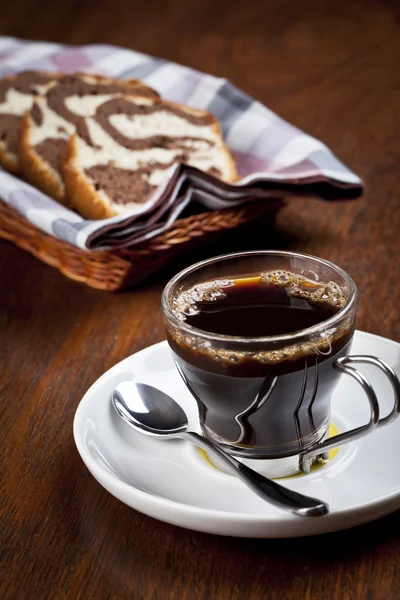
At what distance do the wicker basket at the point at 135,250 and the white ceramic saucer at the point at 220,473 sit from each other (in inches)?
14.1

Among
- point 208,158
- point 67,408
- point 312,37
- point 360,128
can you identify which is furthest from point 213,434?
point 312,37

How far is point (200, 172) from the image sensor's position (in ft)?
4.32

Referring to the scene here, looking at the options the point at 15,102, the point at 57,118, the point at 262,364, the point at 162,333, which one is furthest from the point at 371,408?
the point at 15,102

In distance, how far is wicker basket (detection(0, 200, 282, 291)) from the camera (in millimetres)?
1266

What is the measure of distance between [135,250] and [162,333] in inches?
7.0

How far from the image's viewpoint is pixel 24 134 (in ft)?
5.52

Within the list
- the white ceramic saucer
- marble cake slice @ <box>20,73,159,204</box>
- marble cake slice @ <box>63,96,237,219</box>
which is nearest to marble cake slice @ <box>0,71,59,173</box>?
marble cake slice @ <box>20,73,159,204</box>

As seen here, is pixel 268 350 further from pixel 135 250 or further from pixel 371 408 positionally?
pixel 135 250

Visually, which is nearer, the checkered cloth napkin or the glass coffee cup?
the glass coffee cup

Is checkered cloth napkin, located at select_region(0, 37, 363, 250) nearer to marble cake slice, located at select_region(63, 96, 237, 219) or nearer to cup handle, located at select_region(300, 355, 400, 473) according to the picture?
marble cake slice, located at select_region(63, 96, 237, 219)

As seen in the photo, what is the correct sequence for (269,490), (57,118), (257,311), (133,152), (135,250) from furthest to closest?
(57,118) → (133,152) → (135,250) → (257,311) → (269,490)

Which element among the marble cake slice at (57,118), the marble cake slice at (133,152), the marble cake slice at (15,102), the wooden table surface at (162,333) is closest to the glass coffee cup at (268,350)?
the wooden table surface at (162,333)

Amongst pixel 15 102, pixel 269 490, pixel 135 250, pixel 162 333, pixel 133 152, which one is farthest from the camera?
pixel 15 102

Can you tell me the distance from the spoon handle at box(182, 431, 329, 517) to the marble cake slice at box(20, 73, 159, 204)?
35.3 inches
